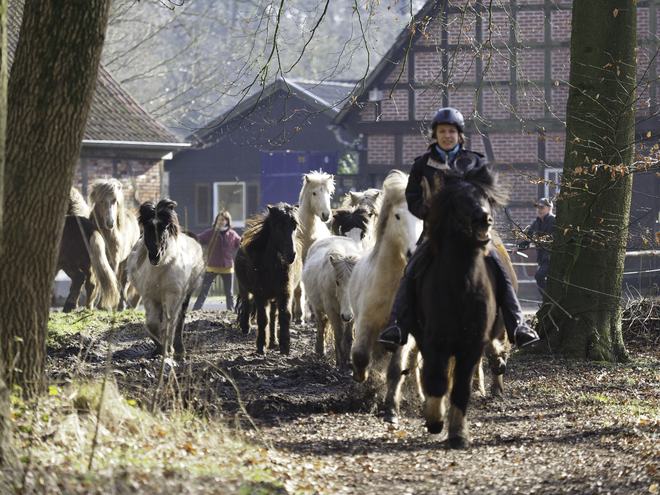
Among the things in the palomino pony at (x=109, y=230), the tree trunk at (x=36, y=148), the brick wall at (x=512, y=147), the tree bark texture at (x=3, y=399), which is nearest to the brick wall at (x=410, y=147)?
the brick wall at (x=512, y=147)

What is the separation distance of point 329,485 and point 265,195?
93.1ft

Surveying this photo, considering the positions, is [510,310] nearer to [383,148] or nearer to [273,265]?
[273,265]

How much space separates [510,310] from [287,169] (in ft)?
88.2

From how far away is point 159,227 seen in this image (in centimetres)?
971

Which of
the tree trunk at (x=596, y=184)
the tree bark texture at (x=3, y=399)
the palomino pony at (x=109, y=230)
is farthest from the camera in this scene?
the palomino pony at (x=109, y=230)

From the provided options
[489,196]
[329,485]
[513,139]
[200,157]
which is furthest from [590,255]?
[200,157]

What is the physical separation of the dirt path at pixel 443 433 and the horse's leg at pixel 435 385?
267 mm

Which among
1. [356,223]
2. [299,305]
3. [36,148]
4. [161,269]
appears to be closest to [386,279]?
[36,148]

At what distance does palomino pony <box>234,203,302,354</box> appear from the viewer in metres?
11.0

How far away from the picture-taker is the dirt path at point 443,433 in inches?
204

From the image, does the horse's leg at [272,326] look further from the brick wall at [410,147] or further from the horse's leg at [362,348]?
the brick wall at [410,147]

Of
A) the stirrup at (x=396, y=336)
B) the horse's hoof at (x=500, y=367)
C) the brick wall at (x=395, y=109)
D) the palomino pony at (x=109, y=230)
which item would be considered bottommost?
the horse's hoof at (x=500, y=367)

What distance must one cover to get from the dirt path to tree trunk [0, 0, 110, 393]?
38.9 inches

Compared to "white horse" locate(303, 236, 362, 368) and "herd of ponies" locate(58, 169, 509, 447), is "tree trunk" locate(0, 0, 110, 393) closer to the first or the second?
"herd of ponies" locate(58, 169, 509, 447)
